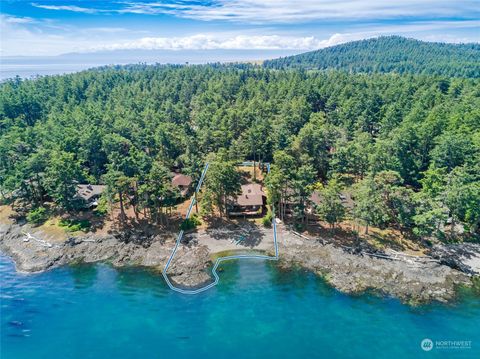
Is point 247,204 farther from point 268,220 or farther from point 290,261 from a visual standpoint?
point 290,261

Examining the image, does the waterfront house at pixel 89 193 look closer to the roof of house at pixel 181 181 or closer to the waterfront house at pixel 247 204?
the roof of house at pixel 181 181

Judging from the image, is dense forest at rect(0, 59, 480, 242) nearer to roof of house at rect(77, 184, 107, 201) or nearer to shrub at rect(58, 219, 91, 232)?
roof of house at rect(77, 184, 107, 201)

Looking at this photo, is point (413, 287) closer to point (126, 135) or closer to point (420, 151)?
point (420, 151)

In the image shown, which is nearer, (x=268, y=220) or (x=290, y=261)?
(x=290, y=261)

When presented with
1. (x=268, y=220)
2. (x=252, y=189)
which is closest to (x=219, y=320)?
(x=268, y=220)

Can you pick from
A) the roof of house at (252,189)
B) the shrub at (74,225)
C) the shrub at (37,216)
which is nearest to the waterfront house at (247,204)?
the roof of house at (252,189)

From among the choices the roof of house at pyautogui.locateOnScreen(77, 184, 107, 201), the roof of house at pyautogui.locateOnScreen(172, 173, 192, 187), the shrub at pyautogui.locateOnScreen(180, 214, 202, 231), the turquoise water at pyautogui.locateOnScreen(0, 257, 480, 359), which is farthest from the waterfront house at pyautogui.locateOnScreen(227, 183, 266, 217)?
the roof of house at pyautogui.locateOnScreen(77, 184, 107, 201)
